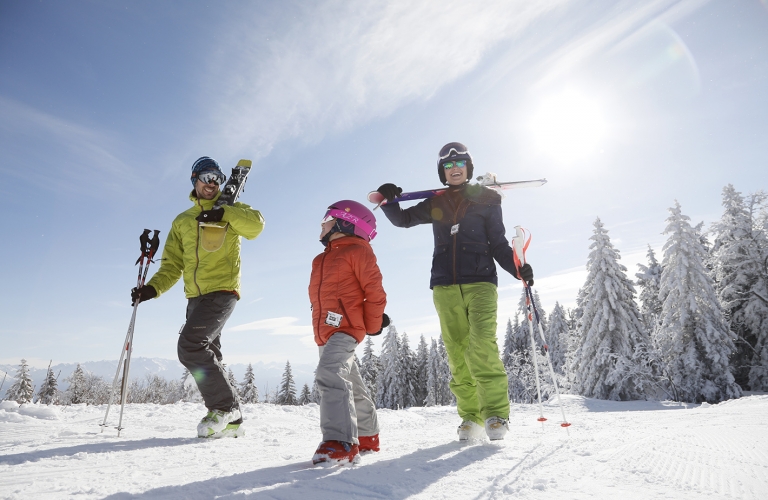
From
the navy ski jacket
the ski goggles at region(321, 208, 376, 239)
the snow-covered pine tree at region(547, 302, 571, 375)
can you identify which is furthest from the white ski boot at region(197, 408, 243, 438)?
the snow-covered pine tree at region(547, 302, 571, 375)

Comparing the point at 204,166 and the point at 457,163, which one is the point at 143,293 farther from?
the point at 457,163

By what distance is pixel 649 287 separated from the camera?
31266 millimetres

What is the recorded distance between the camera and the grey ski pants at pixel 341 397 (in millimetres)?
2633

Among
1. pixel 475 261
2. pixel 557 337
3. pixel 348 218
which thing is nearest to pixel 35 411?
pixel 348 218

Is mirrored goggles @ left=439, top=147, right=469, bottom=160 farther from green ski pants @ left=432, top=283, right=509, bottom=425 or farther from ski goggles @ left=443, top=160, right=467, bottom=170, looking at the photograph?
green ski pants @ left=432, top=283, right=509, bottom=425

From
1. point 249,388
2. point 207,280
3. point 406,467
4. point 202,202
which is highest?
point 202,202

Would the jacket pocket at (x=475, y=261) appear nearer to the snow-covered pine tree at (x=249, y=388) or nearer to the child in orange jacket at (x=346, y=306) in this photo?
the child in orange jacket at (x=346, y=306)

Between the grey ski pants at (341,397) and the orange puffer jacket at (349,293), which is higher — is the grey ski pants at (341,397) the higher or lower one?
the lower one

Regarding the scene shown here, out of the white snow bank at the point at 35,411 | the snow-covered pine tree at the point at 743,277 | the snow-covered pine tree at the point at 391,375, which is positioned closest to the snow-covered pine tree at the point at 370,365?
the snow-covered pine tree at the point at 391,375

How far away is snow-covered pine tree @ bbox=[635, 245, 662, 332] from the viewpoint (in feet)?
98.9

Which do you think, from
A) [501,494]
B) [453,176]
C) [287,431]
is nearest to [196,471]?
[501,494]

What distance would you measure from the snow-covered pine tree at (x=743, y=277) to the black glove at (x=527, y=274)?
78.7 ft

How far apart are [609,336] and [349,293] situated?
23.5m

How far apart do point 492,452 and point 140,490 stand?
224cm
